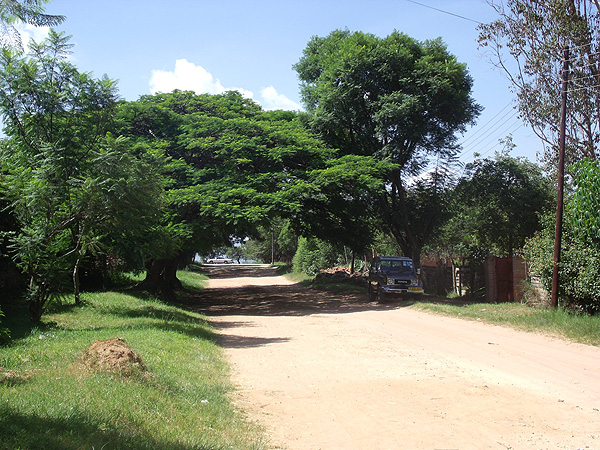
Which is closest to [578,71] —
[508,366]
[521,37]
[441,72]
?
[521,37]

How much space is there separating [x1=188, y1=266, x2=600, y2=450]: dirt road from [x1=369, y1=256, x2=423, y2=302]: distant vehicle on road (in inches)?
284

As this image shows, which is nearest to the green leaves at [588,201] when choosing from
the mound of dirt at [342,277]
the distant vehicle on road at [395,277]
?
the distant vehicle on road at [395,277]

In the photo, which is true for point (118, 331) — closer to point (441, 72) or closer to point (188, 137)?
point (188, 137)

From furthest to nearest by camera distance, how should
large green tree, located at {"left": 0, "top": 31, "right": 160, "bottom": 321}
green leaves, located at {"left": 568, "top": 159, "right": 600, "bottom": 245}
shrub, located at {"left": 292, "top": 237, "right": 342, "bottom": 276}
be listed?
shrub, located at {"left": 292, "top": 237, "right": 342, "bottom": 276} → green leaves, located at {"left": 568, "top": 159, "right": 600, "bottom": 245} → large green tree, located at {"left": 0, "top": 31, "right": 160, "bottom": 321}

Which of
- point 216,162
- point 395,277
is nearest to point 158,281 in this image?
point 216,162

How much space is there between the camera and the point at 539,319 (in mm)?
14859

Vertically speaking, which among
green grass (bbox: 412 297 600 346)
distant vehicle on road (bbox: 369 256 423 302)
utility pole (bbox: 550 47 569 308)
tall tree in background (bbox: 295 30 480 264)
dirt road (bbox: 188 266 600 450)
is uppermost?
tall tree in background (bbox: 295 30 480 264)

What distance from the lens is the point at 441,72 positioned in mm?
24516

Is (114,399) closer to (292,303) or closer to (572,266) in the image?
(572,266)

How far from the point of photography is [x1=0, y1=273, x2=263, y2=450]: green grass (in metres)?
4.67

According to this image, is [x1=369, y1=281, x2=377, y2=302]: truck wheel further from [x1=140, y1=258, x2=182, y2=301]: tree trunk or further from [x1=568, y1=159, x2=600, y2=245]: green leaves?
[x1=568, y1=159, x2=600, y2=245]: green leaves

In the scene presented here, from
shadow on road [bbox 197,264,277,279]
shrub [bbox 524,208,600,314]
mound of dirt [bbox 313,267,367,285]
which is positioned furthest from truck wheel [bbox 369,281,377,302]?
shadow on road [bbox 197,264,277,279]

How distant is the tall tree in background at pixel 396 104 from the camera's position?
2472 centimetres

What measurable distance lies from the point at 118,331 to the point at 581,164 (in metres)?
13.2
